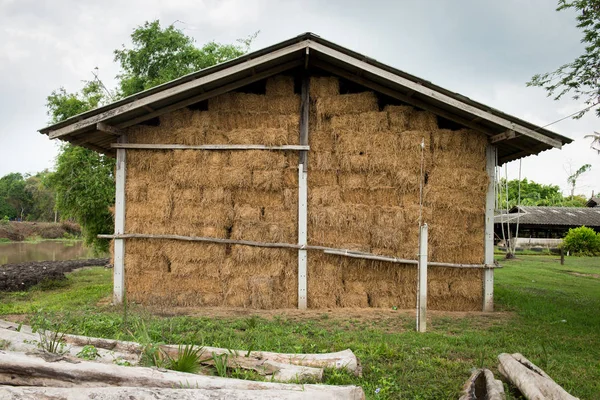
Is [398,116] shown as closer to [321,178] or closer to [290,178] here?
[321,178]

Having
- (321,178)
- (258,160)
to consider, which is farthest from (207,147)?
(321,178)

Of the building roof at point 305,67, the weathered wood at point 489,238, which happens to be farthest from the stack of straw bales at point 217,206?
the weathered wood at point 489,238

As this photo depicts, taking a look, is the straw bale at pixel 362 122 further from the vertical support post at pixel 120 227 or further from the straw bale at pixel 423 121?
the vertical support post at pixel 120 227

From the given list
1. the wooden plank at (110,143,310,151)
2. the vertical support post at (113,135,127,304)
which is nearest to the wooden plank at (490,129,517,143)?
the wooden plank at (110,143,310,151)

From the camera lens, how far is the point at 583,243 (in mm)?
28031

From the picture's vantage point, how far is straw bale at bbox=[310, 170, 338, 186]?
858cm

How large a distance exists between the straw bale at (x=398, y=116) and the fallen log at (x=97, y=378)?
640 centimetres

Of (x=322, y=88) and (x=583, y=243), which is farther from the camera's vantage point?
(x=583, y=243)

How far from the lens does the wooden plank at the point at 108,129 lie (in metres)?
8.15

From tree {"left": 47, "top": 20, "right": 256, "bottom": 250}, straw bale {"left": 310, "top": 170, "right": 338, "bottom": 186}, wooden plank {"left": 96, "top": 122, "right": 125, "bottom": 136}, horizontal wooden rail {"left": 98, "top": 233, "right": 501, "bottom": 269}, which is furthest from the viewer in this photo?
tree {"left": 47, "top": 20, "right": 256, "bottom": 250}

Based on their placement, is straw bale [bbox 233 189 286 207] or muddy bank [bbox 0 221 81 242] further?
muddy bank [bbox 0 221 81 242]

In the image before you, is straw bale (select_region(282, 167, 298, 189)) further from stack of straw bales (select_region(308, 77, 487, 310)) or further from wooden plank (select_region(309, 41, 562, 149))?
wooden plank (select_region(309, 41, 562, 149))

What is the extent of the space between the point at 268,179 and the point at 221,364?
5.03 metres

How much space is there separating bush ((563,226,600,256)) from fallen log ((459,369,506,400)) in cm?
2921
